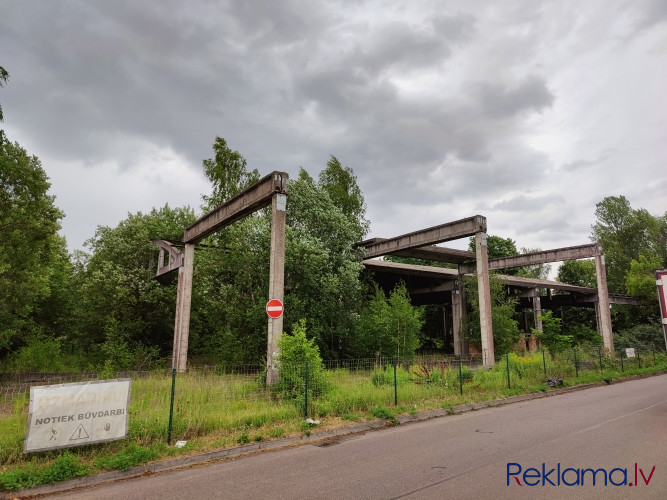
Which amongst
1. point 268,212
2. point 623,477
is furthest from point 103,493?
point 268,212

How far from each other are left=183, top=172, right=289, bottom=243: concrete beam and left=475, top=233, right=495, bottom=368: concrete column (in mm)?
11539

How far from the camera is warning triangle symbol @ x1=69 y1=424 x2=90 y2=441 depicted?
6.71 m

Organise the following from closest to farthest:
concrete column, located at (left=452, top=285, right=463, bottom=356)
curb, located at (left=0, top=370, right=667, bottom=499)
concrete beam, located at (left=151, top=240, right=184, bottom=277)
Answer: curb, located at (left=0, top=370, right=667, bottom=499) < concrete beam, located at (left=151, top=240, right=184, bottom=277) < concrete column, located at (left=452, top=285, right=463, bottom=356)

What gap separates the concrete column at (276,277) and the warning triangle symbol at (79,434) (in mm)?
5787

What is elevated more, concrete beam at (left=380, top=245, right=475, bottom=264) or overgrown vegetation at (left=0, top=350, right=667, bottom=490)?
concrete beam at (left=380, top=245, right=475, bottom=264)

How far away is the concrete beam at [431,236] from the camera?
21.8 m

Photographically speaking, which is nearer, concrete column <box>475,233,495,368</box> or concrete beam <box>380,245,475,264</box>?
concrete column <box>475,233,495,368</box>

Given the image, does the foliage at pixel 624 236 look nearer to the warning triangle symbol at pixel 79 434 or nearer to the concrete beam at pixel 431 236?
the concrete beam at pixel 431 236

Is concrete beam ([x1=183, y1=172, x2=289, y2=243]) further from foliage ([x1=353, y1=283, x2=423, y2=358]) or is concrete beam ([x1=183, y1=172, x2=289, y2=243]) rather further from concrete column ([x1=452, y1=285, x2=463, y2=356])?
concrete column ([x1=452, y1=285, x2=463, y2=356])

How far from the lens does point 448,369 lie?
14781 millimetres

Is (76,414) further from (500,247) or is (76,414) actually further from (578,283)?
(578,283)

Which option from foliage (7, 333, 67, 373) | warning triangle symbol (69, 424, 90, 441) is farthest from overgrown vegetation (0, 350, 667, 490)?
foliage (7, 333, 67, 373)

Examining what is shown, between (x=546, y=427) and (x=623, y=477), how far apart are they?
3721mm

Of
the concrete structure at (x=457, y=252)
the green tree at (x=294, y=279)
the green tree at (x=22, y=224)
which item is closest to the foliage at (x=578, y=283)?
the concrete structure at (x=457, y=252)
